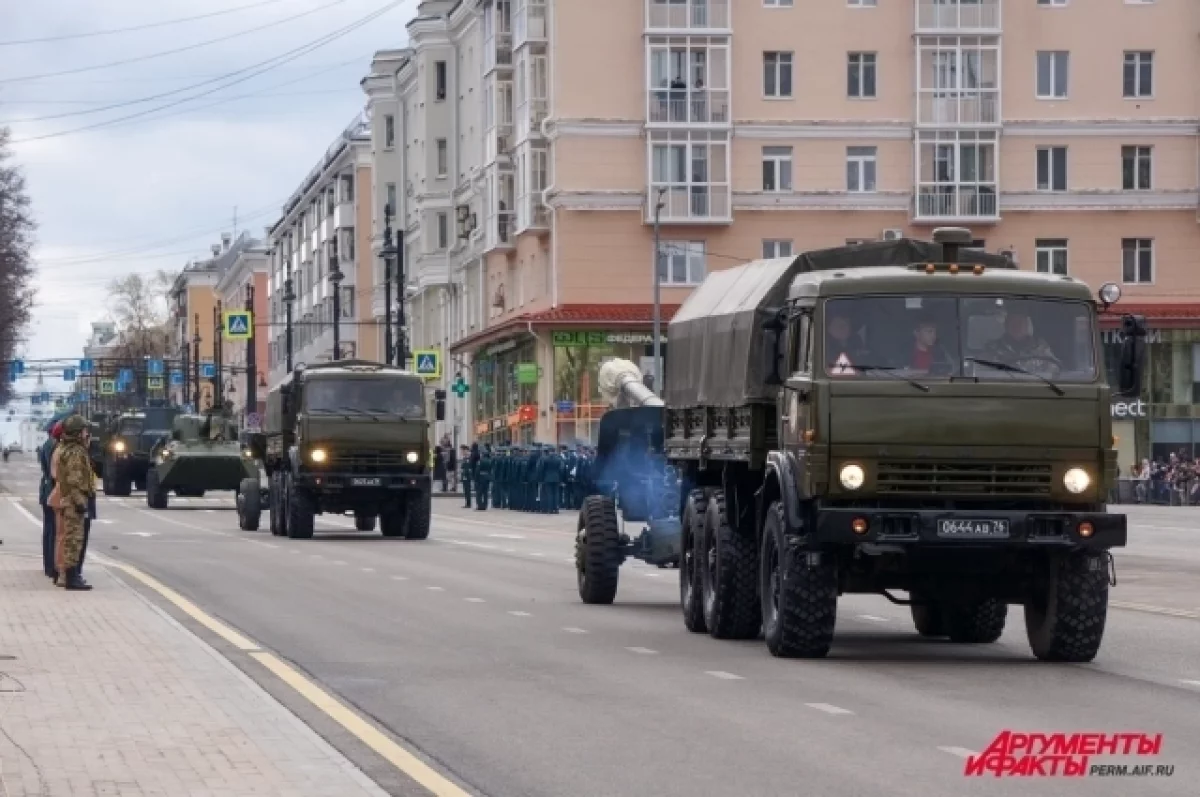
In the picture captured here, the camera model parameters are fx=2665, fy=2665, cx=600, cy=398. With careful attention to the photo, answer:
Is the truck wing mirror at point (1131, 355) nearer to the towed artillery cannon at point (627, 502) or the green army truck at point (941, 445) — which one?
the green army truck at point (941, 445)

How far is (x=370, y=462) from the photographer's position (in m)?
42.1

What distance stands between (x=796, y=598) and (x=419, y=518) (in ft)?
83.7

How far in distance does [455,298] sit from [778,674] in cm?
8187

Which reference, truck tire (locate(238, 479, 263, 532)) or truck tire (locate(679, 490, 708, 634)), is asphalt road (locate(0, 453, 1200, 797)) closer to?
truck tire (locate(679, 490, 708, 634))

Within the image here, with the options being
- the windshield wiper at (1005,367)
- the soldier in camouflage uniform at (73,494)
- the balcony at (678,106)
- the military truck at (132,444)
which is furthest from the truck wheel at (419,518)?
the balcony at (678,106)

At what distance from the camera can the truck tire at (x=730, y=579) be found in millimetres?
19562

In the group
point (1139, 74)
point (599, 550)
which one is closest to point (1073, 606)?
point (599, 550)

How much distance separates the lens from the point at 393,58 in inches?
4432

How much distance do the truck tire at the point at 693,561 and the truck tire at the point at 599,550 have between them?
2.21 meters

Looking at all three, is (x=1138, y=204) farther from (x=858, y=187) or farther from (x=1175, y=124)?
(x=858, y=187)

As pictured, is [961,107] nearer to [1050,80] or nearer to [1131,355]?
[1050,80]

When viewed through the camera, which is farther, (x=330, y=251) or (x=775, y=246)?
(x=330, y=251)
